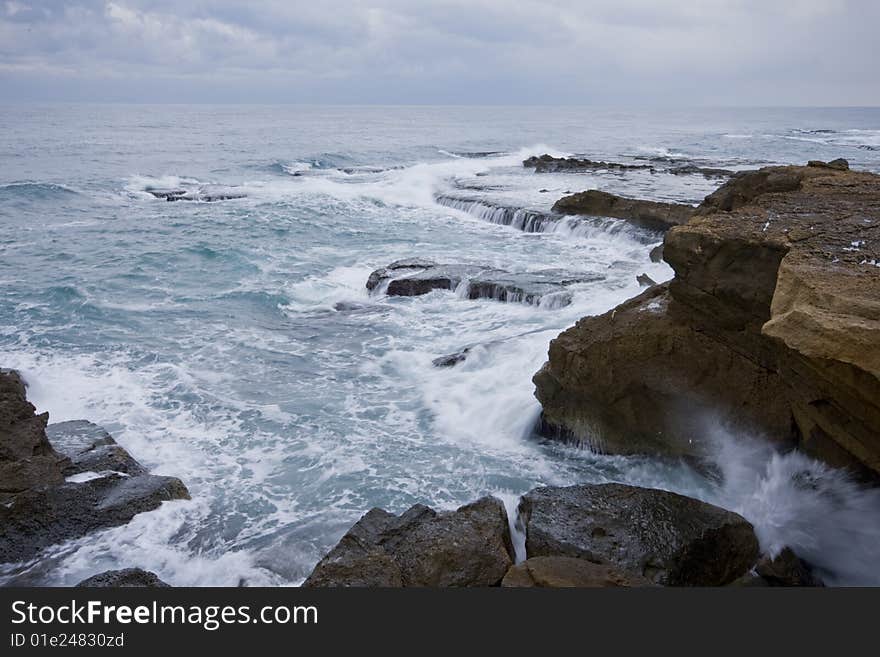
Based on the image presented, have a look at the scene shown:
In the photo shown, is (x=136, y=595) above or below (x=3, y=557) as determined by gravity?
above

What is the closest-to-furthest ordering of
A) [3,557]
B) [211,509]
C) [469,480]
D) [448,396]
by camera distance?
[3,557] < [211,509] < [469,480] < [448,396]

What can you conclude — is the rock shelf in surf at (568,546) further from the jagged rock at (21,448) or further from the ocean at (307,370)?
the jagged rock at (21,448)

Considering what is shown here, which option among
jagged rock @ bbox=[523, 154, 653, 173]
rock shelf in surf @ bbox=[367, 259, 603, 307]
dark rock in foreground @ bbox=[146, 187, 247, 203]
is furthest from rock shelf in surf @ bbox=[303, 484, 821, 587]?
jagged rock @ bbox=[523, 154, 653, 173]

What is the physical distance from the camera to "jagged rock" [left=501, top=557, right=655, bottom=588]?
160 inches

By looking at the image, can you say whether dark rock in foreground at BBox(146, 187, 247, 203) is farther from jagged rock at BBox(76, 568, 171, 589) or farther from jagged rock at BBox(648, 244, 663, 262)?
jagged rock at BBox(76, 568, 171, 589)

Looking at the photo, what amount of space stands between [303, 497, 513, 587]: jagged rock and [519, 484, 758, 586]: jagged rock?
1.21 feet

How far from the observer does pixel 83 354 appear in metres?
10.1

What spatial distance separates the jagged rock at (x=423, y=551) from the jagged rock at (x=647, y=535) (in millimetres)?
370

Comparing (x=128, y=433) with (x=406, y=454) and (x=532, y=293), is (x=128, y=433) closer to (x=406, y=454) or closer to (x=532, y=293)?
(x=406, y=454)

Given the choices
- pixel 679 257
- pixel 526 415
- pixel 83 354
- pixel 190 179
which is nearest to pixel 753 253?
pixel 679 257

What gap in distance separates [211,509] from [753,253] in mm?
5373

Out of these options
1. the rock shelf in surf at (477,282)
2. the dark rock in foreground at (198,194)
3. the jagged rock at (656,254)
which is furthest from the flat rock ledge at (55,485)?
the dark rock in foreground at (198,194)

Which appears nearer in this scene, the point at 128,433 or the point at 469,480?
the point at 469,480

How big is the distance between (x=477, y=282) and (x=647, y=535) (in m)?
8.13
